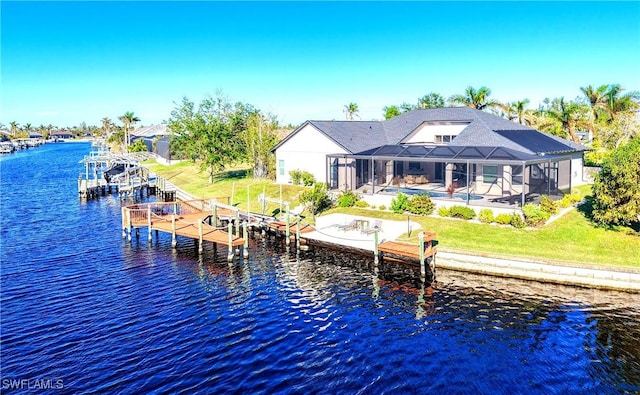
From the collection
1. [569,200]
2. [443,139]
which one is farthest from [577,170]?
[443,139]

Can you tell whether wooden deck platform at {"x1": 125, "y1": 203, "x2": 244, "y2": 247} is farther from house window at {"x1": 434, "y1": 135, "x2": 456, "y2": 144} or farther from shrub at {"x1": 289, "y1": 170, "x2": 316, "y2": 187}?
house window at {"x1": 434, "y1": 135, "x2": 456, "y2": 144}

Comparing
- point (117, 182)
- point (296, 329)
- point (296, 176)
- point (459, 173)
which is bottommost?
point (296, 329)

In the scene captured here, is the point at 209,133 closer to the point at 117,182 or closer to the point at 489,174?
the point at 117,182

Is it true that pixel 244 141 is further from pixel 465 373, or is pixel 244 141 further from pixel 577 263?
pixel 465 373

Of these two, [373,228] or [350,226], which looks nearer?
[373,228]

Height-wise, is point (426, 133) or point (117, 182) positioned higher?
point (426, 133)

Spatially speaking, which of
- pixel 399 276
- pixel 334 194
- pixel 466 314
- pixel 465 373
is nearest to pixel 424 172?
pixel 334 194
